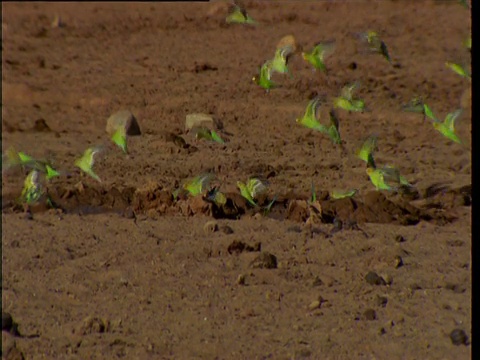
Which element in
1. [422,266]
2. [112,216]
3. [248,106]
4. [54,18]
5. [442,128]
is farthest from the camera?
[54,18]

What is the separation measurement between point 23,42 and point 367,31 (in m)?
2.82

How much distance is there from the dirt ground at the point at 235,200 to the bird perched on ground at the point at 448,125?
0.08 metres

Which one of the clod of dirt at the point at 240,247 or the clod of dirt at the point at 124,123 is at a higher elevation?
the clod of dirt at the point at 124,123

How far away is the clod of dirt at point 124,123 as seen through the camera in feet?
19.2

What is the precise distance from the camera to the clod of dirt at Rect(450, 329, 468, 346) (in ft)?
11.3

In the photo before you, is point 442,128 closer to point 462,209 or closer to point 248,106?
point 462,209

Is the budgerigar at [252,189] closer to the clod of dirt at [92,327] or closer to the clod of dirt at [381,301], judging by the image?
the clod of dirt at [381,301]

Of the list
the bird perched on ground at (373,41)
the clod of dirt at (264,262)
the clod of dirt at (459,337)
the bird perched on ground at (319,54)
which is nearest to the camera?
the clod of dirt at (459,337)

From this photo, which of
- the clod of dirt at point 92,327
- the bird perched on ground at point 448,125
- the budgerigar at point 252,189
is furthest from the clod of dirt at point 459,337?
the bird perched on ground at point 448,125

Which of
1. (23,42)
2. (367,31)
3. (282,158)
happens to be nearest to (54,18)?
(23,42)

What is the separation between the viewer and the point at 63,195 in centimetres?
493

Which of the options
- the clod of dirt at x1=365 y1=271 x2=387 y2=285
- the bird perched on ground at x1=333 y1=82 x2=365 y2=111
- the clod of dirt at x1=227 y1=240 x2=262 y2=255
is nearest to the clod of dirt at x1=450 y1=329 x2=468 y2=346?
the clod of dirt at x1=365 y1=271 x2=387 y2=285

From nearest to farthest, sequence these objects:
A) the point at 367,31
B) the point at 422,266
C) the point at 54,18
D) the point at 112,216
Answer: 1. the point at 422,266
2. the point at 112,216
3. the point at 367,31
4. the point at 54,18

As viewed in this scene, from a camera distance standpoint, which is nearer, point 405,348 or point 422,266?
point 405,348
